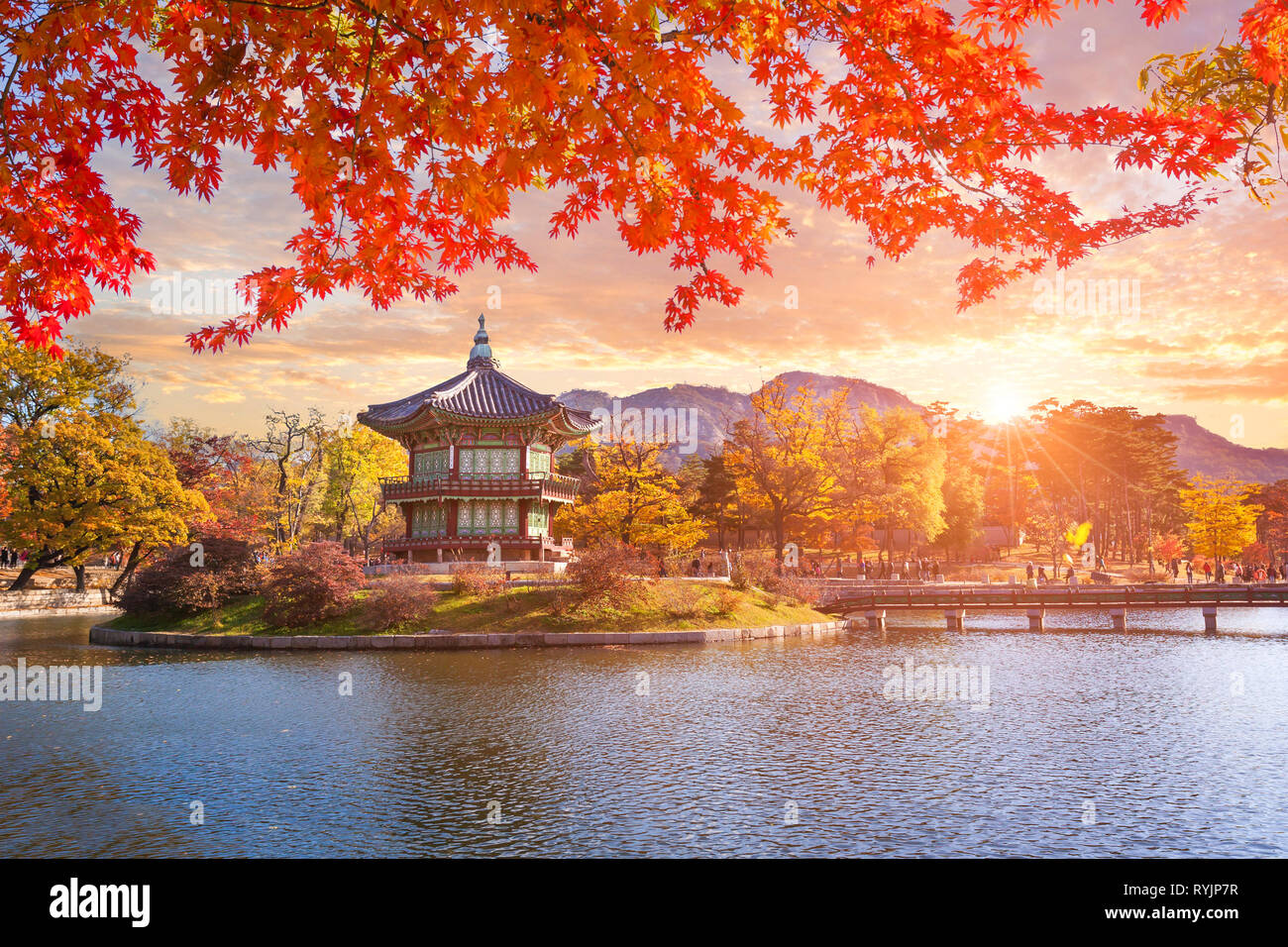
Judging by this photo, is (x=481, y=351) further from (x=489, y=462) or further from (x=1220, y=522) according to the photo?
(x=1220, y=522)

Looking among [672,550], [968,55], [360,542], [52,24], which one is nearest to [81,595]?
[360,542]

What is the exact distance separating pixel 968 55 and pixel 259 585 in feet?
97.8

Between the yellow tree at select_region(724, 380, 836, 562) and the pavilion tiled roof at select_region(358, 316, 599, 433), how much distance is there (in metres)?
9.39

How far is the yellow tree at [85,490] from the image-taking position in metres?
40.4

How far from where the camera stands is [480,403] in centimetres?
4366

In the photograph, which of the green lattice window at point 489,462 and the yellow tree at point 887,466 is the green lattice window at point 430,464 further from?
the yellow tree at point 887,466

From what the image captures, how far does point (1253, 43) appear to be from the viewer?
5.41 m

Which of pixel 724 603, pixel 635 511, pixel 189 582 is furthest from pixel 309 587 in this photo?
pixel 635 511

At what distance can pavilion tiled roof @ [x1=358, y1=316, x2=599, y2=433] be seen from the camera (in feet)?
138

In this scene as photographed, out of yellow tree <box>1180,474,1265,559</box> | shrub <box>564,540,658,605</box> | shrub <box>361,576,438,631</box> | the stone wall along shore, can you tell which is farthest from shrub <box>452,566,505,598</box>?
yellow tree <box>1180,474,1265,559</box>

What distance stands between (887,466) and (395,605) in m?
39.7

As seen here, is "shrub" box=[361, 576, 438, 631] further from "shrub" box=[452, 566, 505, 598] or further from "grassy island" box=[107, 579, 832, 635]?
"shrub" box=[452, 566, 505, 598]
